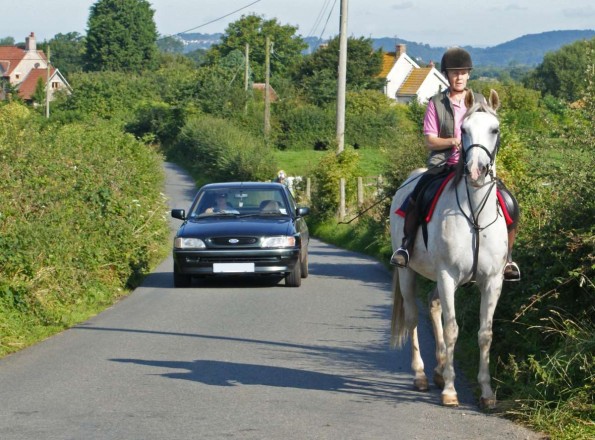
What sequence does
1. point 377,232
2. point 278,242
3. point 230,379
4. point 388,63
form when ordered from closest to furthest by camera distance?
point 230,379 → point 278,242 → point 377,232 → point 388,63

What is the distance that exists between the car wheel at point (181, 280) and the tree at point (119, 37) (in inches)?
4542

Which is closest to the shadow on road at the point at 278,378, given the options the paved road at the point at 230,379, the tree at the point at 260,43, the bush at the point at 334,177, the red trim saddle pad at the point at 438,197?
the paved road at the point at 230,379

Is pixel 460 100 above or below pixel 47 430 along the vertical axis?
above

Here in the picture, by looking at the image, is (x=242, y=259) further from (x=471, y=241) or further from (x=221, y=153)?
(x=221, y=153)

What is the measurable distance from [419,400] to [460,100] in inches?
97.8

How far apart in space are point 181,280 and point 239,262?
1083mm

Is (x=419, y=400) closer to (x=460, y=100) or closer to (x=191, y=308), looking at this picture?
(x=460, y=100)

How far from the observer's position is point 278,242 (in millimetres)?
17250

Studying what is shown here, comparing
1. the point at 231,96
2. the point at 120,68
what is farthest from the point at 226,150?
the point at 120,68

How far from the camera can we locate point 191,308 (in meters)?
14.8

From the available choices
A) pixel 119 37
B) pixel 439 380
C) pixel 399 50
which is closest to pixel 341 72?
pixel 439 380

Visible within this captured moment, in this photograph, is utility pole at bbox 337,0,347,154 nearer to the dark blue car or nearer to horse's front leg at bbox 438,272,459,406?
the dark blue car

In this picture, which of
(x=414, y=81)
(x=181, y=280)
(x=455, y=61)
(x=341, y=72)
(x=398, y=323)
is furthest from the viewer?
(x=414, y=81)

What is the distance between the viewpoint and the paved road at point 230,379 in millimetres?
7492
